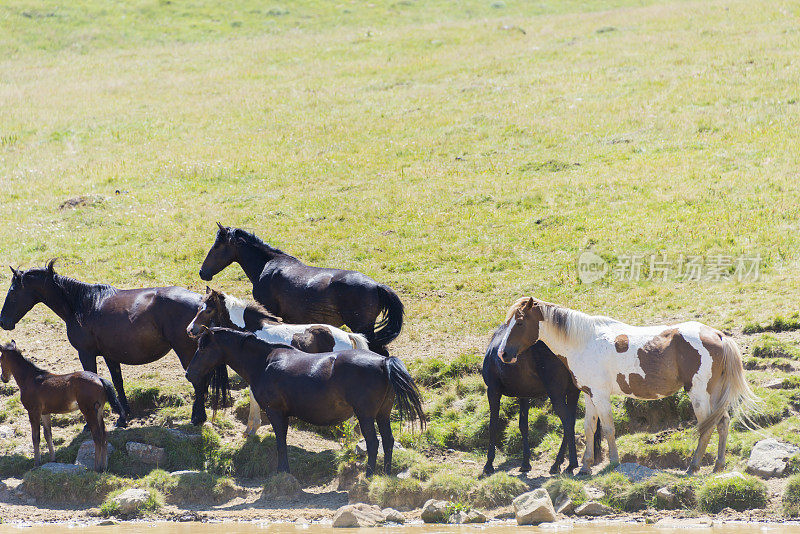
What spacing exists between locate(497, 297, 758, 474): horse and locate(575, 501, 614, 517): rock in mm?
1029

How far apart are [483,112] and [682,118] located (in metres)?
7.06

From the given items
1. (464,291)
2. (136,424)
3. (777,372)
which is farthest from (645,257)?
(136,424)

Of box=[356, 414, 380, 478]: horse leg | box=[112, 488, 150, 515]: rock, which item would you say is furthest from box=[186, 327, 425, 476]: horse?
box=[112, 488, 150, 515]: rock

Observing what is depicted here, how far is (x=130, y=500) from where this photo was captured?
38.4ft

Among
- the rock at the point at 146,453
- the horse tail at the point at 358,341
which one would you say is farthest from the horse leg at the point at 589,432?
the rock at the point at 146,453

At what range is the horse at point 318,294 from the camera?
15.0 m

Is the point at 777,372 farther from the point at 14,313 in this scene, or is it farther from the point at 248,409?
the point at 14,313

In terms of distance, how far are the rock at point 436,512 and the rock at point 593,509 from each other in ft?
5.16

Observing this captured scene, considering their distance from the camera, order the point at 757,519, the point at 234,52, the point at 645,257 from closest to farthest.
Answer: the point at 757,519 → the point at 645,257 → the point at 234,52

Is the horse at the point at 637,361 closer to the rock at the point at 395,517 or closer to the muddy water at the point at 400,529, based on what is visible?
the muddy water at the point at 400,529

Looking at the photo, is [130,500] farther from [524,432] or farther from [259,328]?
[524,432]

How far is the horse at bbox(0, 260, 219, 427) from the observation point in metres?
14.3

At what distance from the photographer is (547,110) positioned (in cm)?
3253

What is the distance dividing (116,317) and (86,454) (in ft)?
7.83
